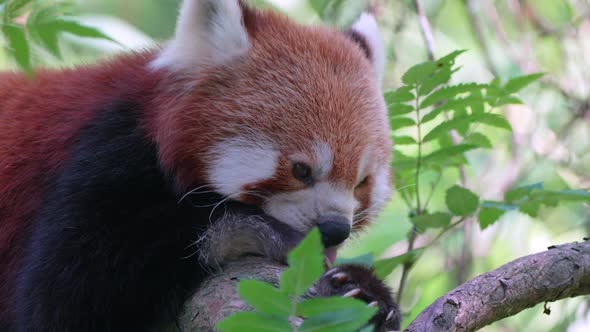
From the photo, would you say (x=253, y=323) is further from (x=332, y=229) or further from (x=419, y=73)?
(x=419, y=73)

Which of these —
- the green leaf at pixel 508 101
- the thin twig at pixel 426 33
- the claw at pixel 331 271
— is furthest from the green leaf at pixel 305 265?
the thin twig at pixel 426 33

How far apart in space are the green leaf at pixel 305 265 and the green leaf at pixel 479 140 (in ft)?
5.81

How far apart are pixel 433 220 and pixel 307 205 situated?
23.5 inches

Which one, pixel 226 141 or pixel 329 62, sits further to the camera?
pixel 329 62

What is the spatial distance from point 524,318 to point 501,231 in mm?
602

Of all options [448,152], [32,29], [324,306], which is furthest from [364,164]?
[324,306]

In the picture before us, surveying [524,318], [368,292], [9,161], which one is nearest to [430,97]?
[368,292]

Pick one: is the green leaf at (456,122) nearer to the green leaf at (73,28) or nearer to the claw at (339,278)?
the claw at (339,278)

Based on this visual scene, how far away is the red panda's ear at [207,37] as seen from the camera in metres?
2.57

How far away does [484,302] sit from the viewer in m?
1.90

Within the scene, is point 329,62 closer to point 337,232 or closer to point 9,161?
point 337,232

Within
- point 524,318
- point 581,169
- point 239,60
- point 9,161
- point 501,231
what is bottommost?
point 524,318

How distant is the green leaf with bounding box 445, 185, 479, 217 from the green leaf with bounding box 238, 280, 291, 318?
1523mm

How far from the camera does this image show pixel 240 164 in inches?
94.0
